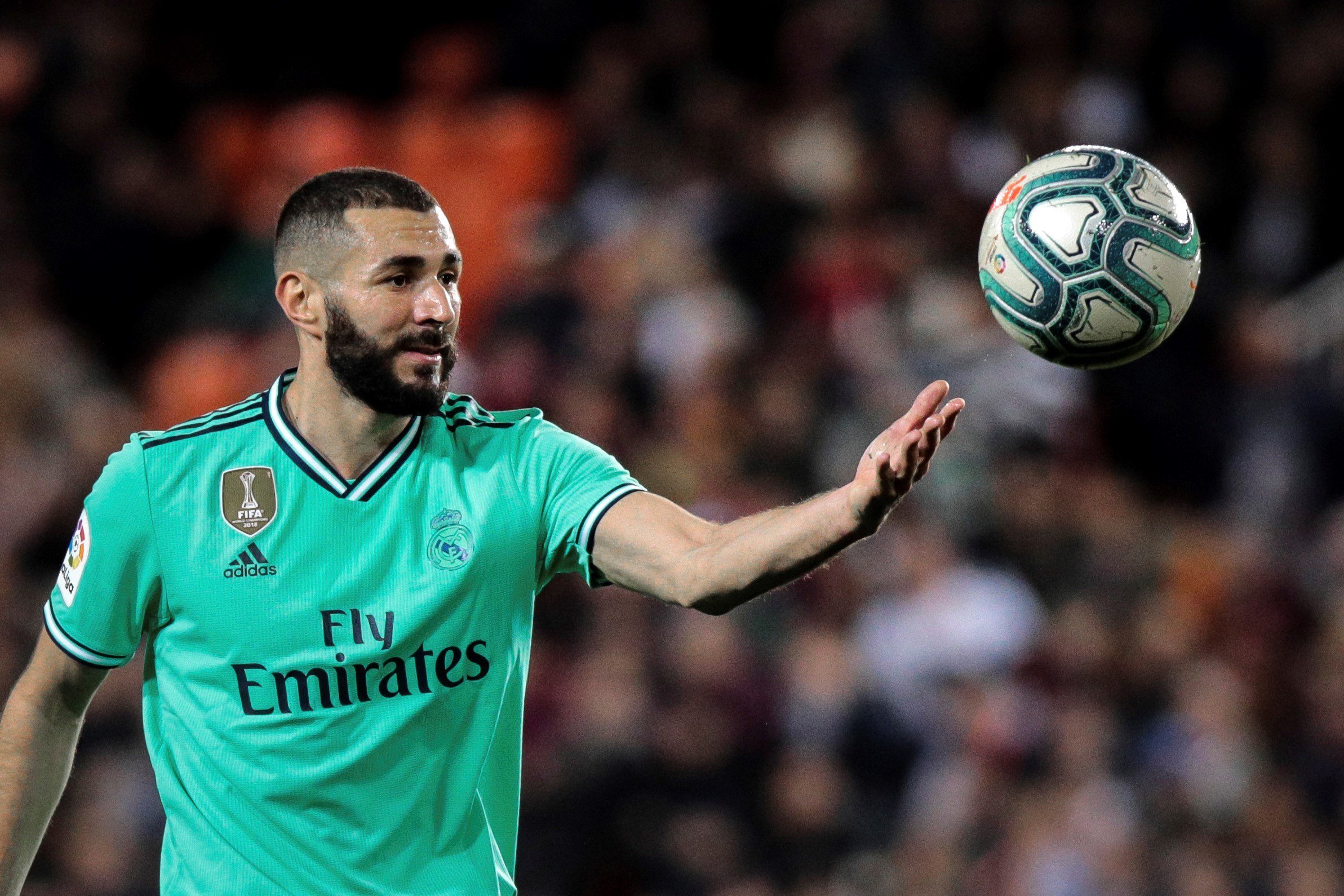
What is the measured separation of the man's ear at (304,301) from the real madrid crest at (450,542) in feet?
1.66

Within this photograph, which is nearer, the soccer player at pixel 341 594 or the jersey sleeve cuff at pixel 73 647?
the soccer player at pixel 341 594

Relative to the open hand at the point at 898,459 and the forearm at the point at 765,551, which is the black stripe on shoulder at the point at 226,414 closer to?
the forearm at the point at 765,551

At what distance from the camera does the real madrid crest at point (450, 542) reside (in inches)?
148

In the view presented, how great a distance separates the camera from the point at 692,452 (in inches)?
352

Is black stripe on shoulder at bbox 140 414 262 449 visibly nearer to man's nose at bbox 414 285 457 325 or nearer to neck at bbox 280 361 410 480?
neck at bbox 280 361 410 480

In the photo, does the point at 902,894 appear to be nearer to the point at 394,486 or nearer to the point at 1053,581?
the point at 1053,581

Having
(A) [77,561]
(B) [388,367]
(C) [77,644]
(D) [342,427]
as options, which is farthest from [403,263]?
(C) [77,644]

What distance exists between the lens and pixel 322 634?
3711mm

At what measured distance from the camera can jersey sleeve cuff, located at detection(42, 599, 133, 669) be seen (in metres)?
3.81

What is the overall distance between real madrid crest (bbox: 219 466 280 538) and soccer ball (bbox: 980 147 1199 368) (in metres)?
1.77

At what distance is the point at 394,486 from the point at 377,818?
713mm

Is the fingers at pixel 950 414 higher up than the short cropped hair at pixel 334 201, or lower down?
lower down

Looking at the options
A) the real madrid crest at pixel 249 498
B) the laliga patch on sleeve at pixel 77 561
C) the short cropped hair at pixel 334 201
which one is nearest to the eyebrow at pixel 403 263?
the short cropped hair at pixel 334 201

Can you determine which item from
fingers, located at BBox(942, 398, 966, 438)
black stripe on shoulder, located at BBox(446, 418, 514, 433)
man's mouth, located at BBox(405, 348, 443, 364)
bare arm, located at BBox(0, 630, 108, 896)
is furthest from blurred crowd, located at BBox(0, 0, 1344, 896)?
fingers, located at BBox(942, 398, 966, 438)
